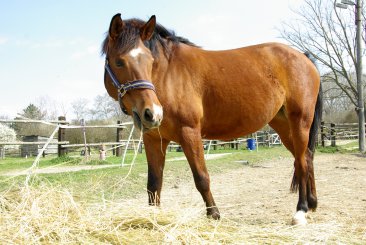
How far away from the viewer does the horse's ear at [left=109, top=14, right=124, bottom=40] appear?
3154mm

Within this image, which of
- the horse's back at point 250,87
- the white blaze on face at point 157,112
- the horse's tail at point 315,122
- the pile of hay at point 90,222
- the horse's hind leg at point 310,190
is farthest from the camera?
the horse's tail at point 315,122

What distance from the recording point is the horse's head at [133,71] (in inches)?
113

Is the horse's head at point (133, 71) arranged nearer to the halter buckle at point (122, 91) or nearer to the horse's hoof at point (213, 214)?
the halter buckle at point (122, 91)

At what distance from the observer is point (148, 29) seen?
10.9 feet

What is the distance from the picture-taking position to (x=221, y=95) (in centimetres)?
370

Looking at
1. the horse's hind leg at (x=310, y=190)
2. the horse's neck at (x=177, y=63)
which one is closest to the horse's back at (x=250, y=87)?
the horse's neck at (x=177, y=63)

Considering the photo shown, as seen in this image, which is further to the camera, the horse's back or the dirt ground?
the horse's back

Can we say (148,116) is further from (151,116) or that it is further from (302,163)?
(302,163)

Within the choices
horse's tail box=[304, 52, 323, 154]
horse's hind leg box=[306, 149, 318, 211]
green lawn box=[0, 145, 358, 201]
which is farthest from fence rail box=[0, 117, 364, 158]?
horse's hind leg box=[306, 149, 318, 211]

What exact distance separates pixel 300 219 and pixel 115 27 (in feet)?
8.70

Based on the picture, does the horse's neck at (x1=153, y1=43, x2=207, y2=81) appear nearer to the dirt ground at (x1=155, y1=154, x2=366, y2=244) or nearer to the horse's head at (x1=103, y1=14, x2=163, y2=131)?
the horse's head at (x1=103, y1=14, x2=163, y2=131)

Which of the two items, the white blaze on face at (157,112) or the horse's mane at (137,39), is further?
the horse's mane at (137,39)

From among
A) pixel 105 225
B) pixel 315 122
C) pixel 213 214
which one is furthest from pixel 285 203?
pixel 105 225

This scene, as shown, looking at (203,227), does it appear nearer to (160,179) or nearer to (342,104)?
(160,179)
